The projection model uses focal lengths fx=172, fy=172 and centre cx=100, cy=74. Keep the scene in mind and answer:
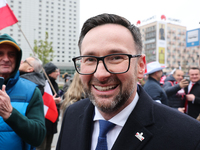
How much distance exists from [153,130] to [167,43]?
84.2 meters

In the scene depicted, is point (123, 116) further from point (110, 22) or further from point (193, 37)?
point (193, 37)

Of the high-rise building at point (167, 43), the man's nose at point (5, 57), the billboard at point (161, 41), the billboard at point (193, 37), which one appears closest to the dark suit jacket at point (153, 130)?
the man's nose at point (5, 57)

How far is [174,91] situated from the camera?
4461 mm

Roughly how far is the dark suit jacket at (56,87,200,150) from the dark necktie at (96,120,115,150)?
0.36 ft

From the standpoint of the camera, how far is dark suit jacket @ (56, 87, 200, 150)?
110cm

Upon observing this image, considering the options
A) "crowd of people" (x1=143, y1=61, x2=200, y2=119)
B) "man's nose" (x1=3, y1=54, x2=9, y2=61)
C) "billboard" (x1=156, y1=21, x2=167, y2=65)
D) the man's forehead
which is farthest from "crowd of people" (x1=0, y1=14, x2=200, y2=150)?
"billboard" (x1=156, y1=21, x2=167, y2=65)

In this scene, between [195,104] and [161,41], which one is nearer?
[195,104]

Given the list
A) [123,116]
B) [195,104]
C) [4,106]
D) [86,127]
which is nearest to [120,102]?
[123,116]

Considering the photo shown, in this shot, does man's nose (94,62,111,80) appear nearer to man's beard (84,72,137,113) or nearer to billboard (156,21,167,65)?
man's beard (84,72,137,113)

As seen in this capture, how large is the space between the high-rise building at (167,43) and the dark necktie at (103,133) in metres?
73.2

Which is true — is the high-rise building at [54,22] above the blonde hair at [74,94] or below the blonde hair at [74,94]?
above

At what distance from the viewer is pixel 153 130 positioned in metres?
1.18

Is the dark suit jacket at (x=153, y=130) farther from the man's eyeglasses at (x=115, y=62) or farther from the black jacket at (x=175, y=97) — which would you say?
the black jacket at (x=175, y=97)

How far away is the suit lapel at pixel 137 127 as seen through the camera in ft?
3.79
